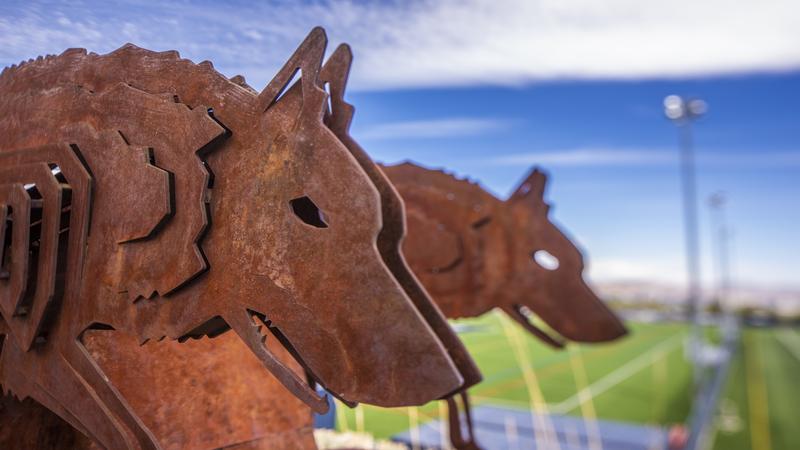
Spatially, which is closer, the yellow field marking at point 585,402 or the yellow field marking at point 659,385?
the yellow field marking at point 585,402

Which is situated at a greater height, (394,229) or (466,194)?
(466,194)

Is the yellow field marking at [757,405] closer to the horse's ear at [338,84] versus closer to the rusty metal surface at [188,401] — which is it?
the rusty metal surface at [188,401]

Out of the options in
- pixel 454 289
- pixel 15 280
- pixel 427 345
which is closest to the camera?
pixel 427 345

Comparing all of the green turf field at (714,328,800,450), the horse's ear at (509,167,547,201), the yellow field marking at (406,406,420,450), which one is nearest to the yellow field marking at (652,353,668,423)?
the green turf field at (714,328,800,450)

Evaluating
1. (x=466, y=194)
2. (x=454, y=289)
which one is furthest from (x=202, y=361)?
(x=466, y=194)

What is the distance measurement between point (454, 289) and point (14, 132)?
102 inches

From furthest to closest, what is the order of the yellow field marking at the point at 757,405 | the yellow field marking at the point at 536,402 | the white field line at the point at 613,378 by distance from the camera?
the white field line at the point at 613,378 < the yellow field marking at the point at 757,405 < the yellow field marking at the point at 536,402

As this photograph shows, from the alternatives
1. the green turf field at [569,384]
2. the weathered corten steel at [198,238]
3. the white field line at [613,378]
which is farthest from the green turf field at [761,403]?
the weathered corten steel at [198,238]

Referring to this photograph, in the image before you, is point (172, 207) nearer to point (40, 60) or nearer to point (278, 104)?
point (278, 104)

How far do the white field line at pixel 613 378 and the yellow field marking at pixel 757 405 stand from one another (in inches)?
104

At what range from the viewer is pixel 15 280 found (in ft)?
6.95

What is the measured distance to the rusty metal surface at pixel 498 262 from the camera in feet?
13.9

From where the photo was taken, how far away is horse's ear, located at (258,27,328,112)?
1821mm

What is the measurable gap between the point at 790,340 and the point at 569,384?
20408 mm
